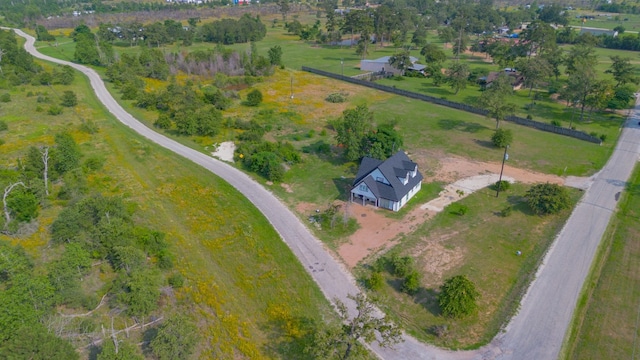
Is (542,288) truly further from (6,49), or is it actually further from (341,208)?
(6,49)

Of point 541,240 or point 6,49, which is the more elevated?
point 6,49

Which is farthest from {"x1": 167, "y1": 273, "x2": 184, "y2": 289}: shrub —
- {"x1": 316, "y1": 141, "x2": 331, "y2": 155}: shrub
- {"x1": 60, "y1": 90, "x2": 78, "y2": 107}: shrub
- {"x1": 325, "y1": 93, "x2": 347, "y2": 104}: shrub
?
{"x1": 60, "y1": 90, "x2": 78, "y2": 107}: shrub

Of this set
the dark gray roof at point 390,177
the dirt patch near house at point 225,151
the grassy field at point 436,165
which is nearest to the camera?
the grassy field at point 436,165

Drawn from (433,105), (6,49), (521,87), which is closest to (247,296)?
(433,105)

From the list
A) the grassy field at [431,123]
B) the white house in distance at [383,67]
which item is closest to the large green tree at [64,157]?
the grassy field at [431,123]

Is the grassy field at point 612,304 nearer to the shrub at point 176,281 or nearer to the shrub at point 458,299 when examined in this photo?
the shrub at point 458,299

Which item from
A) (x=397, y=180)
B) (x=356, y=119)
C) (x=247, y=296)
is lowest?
(x=247, y=296)
